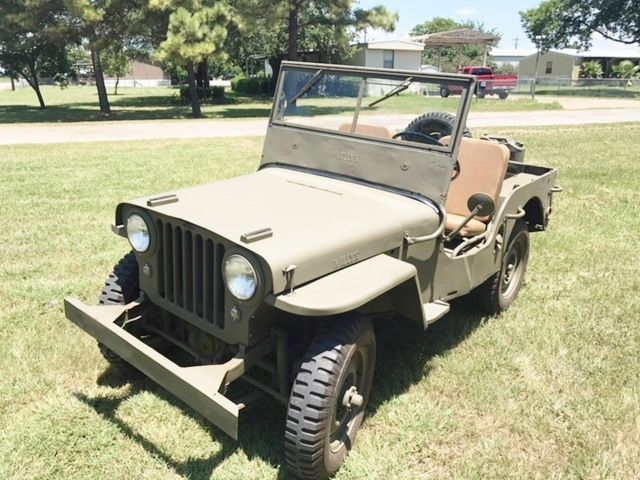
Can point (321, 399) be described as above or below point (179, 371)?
below

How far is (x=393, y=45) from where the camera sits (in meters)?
33.9

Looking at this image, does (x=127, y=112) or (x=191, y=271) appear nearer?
(x=191, y=271)

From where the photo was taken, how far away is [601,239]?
235 inches

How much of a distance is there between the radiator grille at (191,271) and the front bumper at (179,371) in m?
0.27

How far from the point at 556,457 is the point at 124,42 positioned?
67.3ft

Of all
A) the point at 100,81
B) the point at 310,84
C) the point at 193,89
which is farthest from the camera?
the point at 100,81

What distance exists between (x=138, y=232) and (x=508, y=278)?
288 cm

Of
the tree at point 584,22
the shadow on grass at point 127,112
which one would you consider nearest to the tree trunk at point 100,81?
the shadow on grass at point 127,112

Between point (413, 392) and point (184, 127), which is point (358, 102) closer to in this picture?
point (413, 392)

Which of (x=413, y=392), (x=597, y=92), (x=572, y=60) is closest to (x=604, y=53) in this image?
(x=572, y=60)

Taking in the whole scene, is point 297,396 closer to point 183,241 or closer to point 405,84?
point 183,241

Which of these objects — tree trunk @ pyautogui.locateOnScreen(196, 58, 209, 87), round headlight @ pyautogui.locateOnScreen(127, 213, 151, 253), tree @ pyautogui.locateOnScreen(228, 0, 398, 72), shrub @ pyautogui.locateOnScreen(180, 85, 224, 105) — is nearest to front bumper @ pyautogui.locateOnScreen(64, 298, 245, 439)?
round headlight @ pyautogui.locateOnScreen(127, 213, 151, 253)

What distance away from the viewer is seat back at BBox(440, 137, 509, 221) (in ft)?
13.3

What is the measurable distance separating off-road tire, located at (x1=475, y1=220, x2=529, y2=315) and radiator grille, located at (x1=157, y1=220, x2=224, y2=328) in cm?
217
